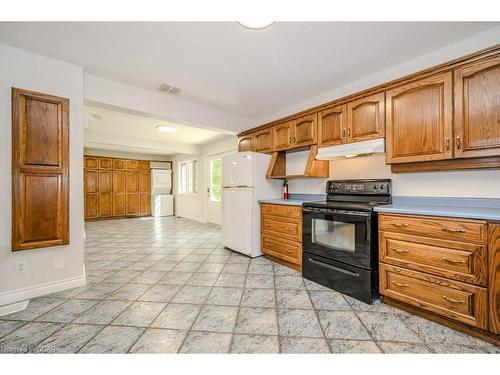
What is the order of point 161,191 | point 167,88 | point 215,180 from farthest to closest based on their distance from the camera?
point 161,191
point 215,180
point 167,88

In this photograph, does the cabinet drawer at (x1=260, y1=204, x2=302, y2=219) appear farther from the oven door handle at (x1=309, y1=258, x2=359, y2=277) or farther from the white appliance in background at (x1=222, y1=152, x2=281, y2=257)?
the oven door handle at (x1=309, y1=258, x2=359, y2=277)

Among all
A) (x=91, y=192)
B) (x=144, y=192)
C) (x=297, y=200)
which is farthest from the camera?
(x=144, y=192)

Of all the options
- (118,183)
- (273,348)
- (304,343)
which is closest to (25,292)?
(273,348)

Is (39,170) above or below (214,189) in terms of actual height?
above

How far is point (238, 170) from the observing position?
11.6 ft

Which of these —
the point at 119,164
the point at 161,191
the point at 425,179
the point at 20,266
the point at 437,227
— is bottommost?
the point at 20,266

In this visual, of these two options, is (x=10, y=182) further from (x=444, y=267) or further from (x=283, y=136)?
(x=444, y=267)

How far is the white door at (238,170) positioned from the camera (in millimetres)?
3342

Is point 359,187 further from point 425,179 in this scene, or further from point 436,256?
point 436,256

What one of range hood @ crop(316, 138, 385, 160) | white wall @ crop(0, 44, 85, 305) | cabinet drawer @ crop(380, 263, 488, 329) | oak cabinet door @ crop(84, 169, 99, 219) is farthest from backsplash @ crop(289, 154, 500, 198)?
oak cabinet door @ crop(84, 169, 99, 219)

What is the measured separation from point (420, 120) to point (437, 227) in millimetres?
978

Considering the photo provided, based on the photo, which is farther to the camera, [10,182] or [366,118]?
[366,118]

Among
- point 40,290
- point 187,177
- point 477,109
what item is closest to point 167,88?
point 40,290

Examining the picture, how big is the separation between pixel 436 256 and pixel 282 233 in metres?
1.65
